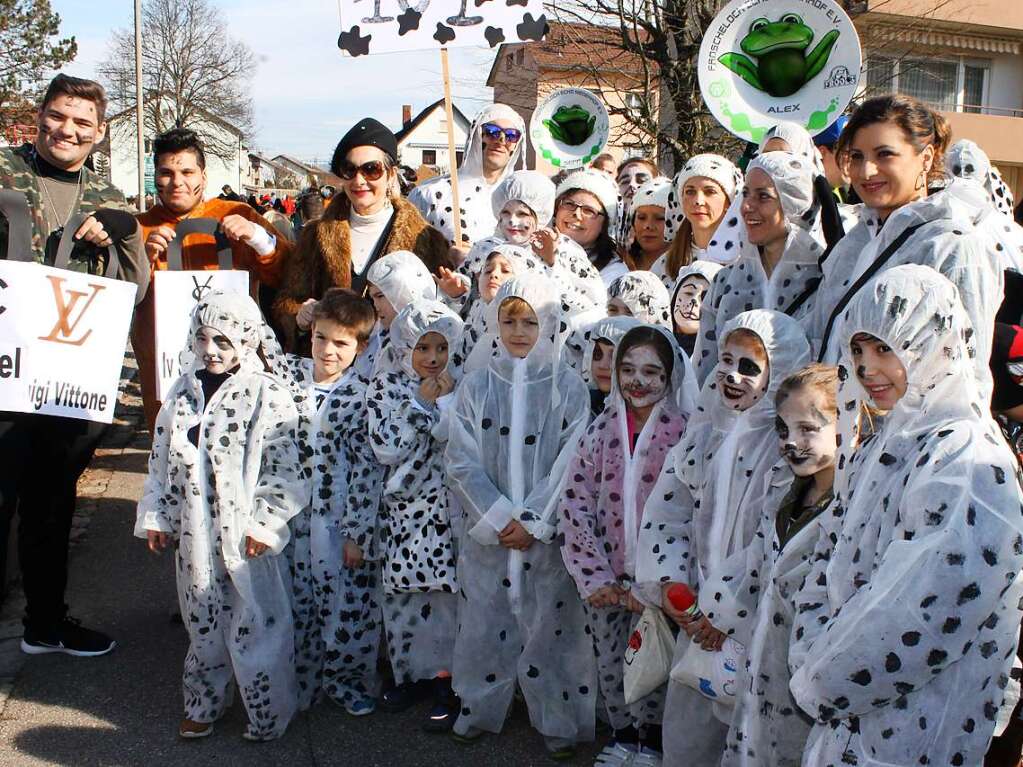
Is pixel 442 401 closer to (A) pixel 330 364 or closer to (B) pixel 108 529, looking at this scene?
(A) pixel 330 364

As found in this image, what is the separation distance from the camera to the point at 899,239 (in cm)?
317

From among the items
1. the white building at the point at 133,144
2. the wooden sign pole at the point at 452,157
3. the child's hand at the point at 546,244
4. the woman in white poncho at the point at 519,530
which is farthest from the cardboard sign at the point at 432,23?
the white building at the point at 133,144

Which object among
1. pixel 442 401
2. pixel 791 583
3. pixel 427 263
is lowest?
pixel 791 583

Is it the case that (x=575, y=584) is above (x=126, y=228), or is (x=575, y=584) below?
below

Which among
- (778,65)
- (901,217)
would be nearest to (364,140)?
(778,65)

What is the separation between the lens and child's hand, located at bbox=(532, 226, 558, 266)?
4.93m

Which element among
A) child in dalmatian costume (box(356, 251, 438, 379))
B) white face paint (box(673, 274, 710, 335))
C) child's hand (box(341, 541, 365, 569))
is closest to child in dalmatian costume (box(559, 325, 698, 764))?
white face paint (box(673, 274, 710, 335))

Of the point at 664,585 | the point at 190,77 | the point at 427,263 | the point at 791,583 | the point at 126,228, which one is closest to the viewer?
the point at 791,583

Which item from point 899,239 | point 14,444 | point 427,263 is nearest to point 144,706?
point 14,444

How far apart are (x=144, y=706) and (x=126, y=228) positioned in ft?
6.94

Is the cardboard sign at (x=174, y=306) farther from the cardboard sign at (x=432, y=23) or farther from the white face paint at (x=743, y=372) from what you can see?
the white face paint at (x=743, y=372)

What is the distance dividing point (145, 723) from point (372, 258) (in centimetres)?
242

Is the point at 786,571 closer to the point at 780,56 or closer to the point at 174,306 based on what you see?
the point at 780,56

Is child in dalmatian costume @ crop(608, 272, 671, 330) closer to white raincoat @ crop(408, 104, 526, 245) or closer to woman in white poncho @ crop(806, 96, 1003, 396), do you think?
woman in white poncho @ crop(806, 96, 1003, 396)
